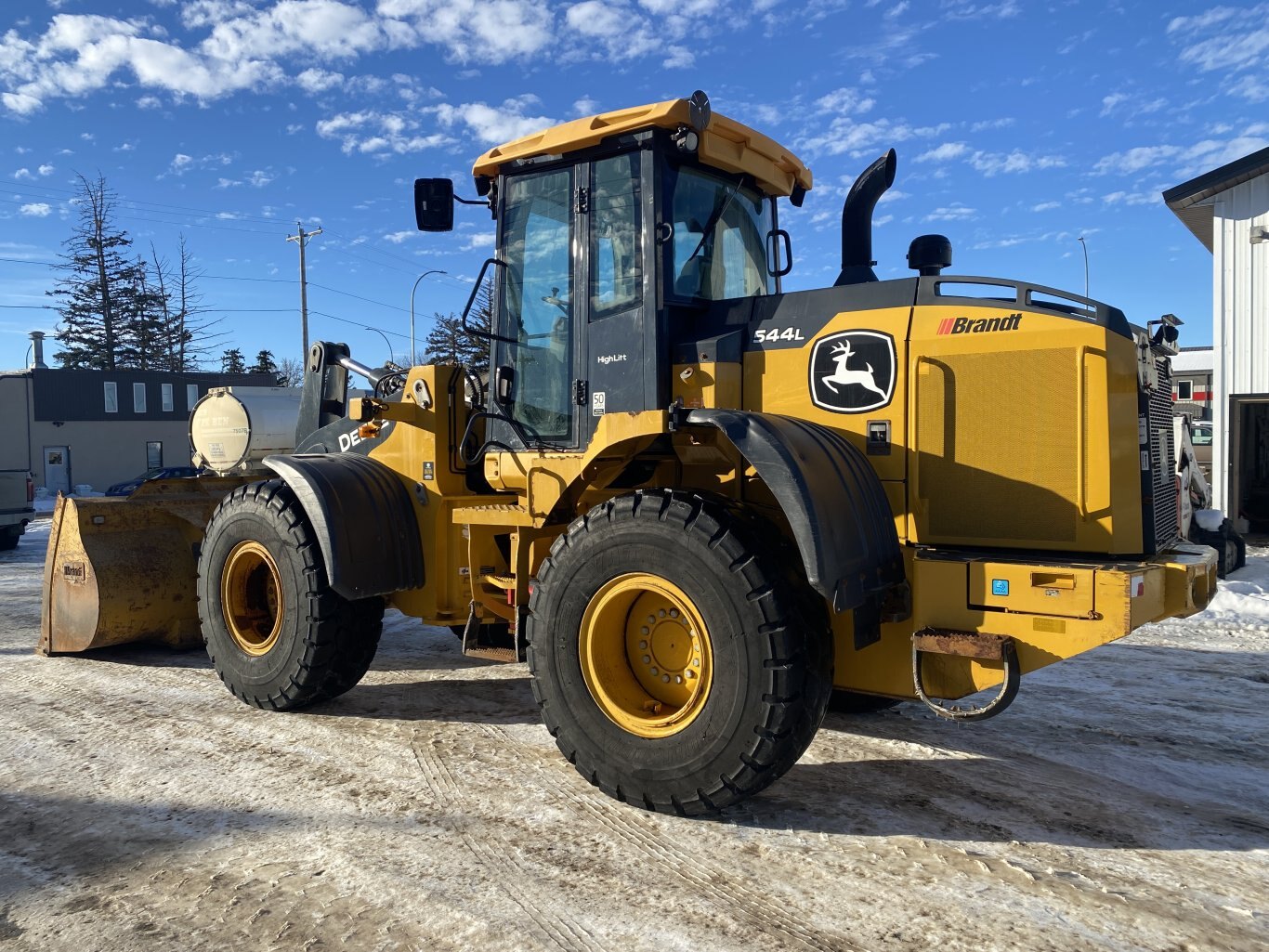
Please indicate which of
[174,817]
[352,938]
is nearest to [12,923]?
[174,817]

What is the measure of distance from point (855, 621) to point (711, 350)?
5.00 ft

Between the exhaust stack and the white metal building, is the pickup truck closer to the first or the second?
the exhaust stack

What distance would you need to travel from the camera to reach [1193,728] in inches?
205

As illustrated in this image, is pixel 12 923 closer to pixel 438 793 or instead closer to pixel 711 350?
pixel 438 793

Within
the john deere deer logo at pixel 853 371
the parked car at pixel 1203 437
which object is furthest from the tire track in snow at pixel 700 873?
the parked car at pixel 1203 437

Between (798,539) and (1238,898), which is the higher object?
(798,539)

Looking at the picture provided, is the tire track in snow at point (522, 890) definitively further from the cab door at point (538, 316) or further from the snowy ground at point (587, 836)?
the cab door at point (538, 316)

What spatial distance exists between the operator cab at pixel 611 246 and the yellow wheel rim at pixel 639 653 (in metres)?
1.01

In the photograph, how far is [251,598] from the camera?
19.2ft

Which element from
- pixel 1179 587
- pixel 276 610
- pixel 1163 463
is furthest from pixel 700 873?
pixel 276 610

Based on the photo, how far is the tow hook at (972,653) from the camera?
348 cm

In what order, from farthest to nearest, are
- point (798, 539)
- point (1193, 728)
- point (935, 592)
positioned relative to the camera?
point (1193, 728), point (935, 592), point (798, 539)

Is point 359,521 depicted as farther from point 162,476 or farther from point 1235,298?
point 1235,298

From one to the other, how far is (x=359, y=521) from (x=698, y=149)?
2.77m
